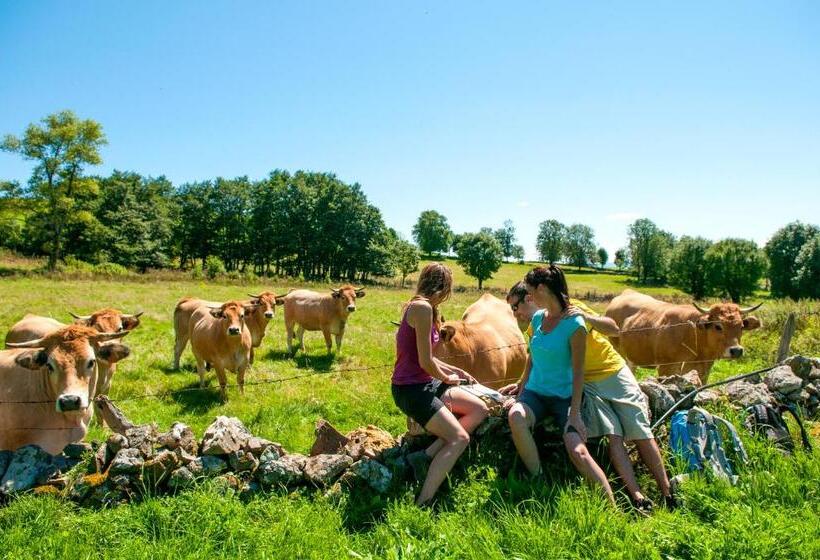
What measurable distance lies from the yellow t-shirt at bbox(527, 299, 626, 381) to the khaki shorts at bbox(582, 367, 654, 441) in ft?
0.19

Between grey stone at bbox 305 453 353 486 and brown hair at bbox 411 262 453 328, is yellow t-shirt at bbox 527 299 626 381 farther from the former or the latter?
grey stone at bbox 305 453 353 486

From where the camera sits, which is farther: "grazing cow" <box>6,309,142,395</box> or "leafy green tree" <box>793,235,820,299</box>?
"leafy green tree" <box>793,235,820,299</box>

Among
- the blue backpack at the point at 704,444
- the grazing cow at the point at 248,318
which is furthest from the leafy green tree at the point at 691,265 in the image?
the blue backpack at the point at 704,444

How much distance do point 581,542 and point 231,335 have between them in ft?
26.0

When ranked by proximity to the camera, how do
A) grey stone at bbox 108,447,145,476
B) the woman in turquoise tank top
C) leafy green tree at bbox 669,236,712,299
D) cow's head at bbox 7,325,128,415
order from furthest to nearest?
leafy green tree at bbox 669,236,712,299, cow's head at bbox 7,325,128,415, the woman in turquoise tank top, grey stone at bbox 108,447,145,476

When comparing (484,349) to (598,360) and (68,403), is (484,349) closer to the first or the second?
(598,360)

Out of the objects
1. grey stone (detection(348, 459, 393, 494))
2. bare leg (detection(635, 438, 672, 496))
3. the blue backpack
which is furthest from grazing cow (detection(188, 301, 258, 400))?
the blue backpack

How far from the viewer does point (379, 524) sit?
389 cm

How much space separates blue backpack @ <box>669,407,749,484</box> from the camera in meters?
4.51

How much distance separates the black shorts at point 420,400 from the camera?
4.42 m

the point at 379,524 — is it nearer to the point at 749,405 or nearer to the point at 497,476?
the point at 497,476

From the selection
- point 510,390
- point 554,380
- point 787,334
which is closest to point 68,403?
point 510,390

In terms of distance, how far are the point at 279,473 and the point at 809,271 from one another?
6732cm

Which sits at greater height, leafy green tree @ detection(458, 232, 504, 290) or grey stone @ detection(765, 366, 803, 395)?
leafy green tree @ detection(458, 232, 504, 290)
